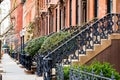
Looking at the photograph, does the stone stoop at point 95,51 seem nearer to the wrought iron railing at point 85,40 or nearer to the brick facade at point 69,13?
the wrought iron railing at point 85,40

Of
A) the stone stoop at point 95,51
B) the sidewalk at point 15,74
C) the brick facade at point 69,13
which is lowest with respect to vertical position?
the sidewalk at point 15,74

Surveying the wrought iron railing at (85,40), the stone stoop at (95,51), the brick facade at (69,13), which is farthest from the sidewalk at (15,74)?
the brick facade at (69,13)

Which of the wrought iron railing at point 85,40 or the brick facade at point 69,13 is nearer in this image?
the wrought iron railing at point 85,40

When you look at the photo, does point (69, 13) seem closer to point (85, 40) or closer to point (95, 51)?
point (85, 40)

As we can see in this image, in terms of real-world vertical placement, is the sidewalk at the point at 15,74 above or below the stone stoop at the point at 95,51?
below

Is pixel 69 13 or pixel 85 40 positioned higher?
pixel 69 13

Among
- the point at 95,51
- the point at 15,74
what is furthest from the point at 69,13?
the point at 95,51

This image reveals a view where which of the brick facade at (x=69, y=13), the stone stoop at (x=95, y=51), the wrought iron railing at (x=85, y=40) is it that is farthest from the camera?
the brick facade at (x=69, y=13)

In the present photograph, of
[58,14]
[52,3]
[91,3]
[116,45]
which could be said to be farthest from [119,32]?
[52,3]

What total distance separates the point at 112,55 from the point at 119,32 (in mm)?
991

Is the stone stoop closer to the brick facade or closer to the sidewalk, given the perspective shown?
the brick facade

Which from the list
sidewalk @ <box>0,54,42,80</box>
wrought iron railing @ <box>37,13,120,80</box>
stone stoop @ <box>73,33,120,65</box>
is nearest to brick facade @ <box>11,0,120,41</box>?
wrought iron railing @ <box>37,13,120,80</box>

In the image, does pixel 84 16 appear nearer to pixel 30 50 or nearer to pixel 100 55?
pixel 30 50

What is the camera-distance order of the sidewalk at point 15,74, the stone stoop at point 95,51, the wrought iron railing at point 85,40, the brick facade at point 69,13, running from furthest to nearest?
the sidewalk at point 15,74
the brick facade at point 69,13
the wrought iron railing at point 85,40
the stone stoop at point 95,51
